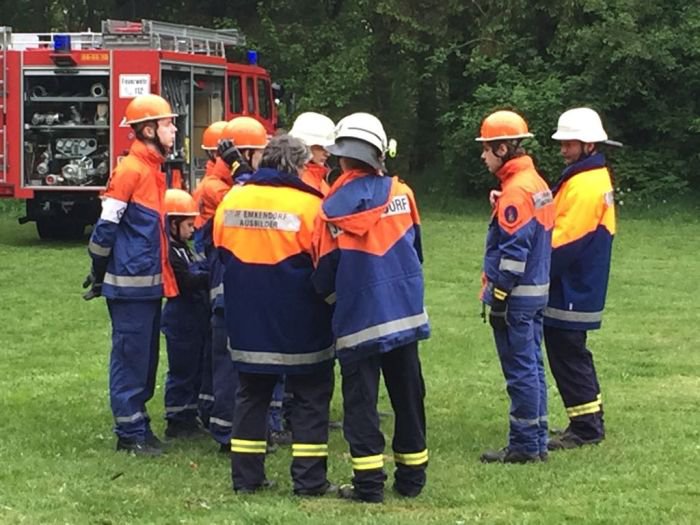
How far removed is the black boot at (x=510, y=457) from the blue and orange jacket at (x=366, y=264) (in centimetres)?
137

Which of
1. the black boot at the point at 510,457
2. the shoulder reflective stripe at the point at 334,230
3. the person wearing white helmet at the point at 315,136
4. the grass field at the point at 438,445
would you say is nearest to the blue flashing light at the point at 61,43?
the grass field at the point at 438,445

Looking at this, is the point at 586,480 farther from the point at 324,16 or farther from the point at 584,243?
the point at 324,16

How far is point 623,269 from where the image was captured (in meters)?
17.1

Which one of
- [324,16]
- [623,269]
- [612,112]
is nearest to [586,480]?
[623,269]

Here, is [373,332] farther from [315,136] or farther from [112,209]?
[112,209]

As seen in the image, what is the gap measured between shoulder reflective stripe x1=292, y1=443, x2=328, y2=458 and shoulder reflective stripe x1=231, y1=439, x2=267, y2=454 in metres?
0.20

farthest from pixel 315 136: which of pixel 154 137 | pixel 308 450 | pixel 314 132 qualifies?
pixel 308 450

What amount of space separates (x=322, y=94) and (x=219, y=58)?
7.34 meters

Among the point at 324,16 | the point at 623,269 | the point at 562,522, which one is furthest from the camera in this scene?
the point at 324,16

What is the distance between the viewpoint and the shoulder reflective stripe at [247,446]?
6.55 meters

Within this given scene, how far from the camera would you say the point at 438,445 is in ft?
25.7

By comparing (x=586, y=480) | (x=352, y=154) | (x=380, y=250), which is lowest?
(x=586, y=480)

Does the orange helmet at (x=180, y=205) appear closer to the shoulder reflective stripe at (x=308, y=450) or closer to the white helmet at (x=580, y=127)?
the shoulder reflective stripe at (x=308, y=450)

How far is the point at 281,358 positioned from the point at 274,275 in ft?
1.45
